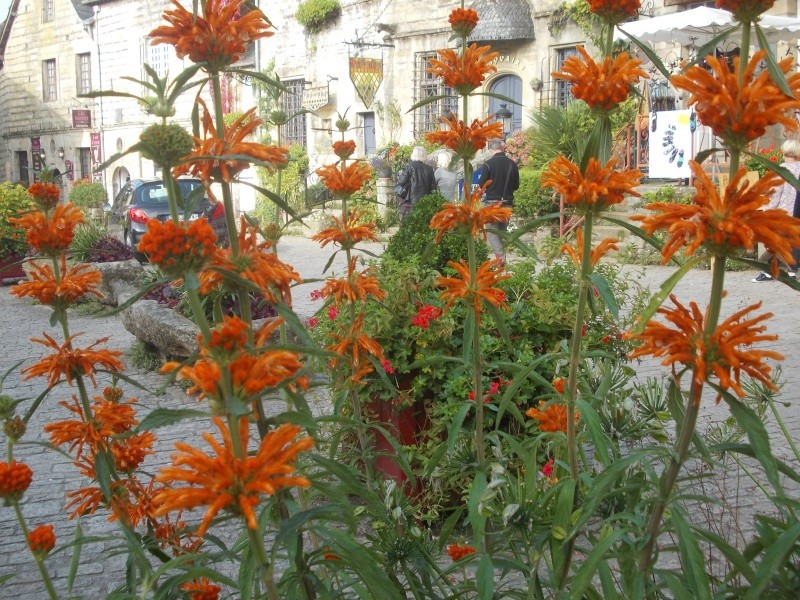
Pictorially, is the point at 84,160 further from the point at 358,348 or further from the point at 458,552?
the point at 458,552

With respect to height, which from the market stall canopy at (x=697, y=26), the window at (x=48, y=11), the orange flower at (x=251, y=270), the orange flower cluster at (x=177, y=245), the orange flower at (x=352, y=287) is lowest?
the orange flower at (x=352, y=287)

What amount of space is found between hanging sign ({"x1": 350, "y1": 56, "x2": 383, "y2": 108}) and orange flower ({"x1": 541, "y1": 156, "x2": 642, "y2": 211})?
20237mm

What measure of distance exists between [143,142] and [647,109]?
15291mm

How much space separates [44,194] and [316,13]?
890 inches

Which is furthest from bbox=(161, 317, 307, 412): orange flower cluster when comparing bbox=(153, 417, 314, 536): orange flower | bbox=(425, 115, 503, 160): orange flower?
bbox=(425, 115, 503, 160): orange flower

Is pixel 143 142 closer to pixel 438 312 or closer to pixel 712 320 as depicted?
pixel 712 320

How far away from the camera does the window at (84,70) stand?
3344 cm

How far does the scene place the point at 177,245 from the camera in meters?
1.39

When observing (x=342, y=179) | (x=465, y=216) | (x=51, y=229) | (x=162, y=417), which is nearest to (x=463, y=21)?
(x=465, y=216)

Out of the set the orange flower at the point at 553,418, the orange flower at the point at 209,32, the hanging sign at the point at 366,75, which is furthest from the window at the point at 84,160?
the orange flower at the point at 209,32

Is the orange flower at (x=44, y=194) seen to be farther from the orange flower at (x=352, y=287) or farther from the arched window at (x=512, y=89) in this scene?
the arched window at (x=512, y=89)

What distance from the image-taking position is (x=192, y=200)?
161 centimetres

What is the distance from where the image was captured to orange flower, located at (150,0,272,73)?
68.8 inches

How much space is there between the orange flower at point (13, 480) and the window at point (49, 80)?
3649cm
